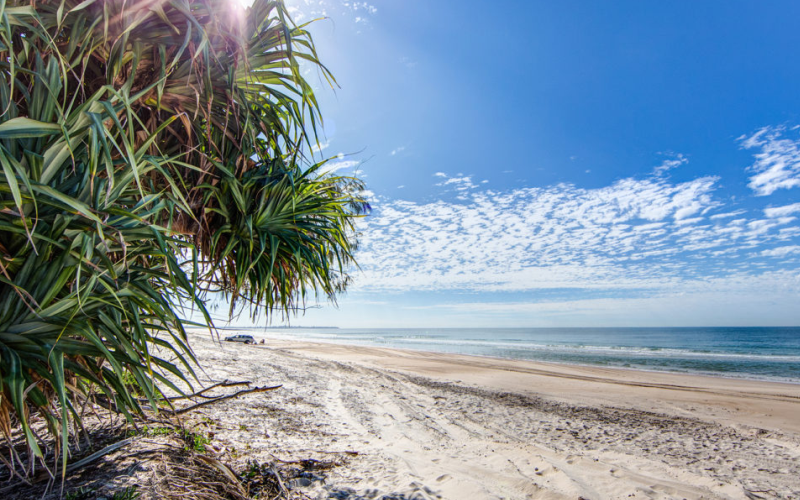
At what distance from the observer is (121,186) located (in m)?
1.85

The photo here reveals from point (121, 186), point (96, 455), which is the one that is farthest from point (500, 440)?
point (121, 186)

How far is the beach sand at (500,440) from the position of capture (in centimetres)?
376

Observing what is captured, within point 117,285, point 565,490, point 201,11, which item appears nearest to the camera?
point 117,285

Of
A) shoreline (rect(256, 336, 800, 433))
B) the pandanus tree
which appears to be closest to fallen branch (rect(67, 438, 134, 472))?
the pandanus tree

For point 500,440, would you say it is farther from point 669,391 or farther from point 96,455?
point 669,391

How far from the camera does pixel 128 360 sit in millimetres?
1843

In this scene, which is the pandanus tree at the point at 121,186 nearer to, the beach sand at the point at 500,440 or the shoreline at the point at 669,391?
the beach sand at the point at 500,440

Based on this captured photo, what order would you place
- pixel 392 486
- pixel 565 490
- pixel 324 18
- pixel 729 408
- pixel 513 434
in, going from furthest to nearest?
pixel 729 408 → pixel 513 434 → pixel 565 490 → pixel 392 486 → pixel 324 18

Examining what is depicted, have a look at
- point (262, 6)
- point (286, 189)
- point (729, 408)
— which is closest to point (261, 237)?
point (286, 189)

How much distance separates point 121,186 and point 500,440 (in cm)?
551

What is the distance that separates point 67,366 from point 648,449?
22.6 feet

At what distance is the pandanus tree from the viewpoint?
1602mm

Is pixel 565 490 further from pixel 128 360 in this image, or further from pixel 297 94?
pixel 297 94

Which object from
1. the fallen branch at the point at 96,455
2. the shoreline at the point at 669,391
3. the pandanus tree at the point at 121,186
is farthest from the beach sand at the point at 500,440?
the pandanus tree at the point at 121,186
